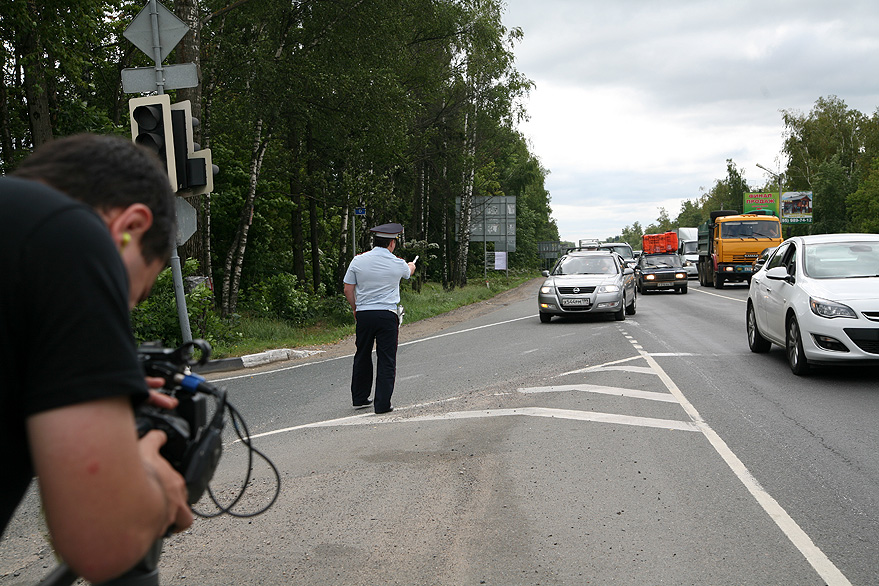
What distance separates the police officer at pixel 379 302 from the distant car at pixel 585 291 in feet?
34.4

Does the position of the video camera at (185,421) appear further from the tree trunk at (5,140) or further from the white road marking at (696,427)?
the tree trunk at (5,140)

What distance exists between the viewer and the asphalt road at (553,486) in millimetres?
3932

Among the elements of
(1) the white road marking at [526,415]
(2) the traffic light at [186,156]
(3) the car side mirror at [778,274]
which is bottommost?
(1) the white road marking at [526,415]

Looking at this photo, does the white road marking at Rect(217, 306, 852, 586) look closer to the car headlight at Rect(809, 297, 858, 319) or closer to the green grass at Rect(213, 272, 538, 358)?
the car headlight at Rect(809, 297, 858, 319)

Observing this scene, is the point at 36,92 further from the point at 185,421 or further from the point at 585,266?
the point at 185,421

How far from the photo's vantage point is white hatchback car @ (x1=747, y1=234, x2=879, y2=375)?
8.99 meters

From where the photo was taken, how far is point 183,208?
33.6 ft

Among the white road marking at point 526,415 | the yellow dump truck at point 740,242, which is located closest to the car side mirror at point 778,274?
the white road marking at point 526,415

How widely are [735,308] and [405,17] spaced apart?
41.5 feet

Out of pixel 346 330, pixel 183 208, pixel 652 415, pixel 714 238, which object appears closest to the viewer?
pixel 652 415

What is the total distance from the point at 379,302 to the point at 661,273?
1014 inches

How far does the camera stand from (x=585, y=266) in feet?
66.5

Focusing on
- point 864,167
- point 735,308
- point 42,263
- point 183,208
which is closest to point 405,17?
point 735,308

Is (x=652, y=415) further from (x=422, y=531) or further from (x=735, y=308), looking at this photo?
(x=735, y=308)
